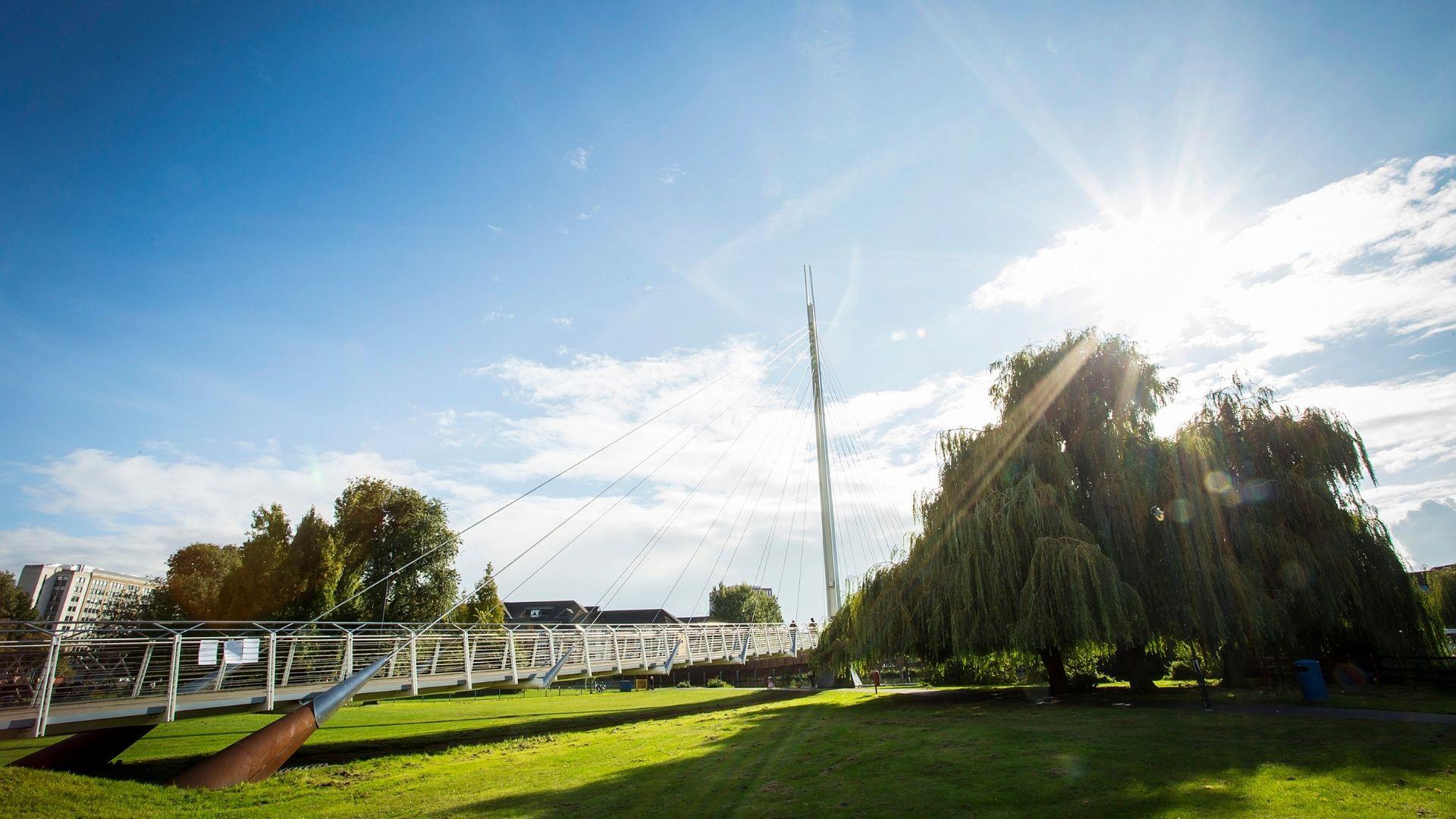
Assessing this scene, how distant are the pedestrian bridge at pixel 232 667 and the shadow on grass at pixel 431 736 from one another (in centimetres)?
137

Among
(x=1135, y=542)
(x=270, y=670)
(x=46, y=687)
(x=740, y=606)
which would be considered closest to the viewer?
(x=46, y=687)

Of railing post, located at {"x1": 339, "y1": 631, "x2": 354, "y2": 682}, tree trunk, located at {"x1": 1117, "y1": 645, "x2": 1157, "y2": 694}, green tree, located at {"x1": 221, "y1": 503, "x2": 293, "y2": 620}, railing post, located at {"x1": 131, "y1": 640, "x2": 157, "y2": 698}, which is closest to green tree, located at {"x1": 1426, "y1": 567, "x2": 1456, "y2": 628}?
tree trunk, located at {"x1": 1117, "y1": 645, "x2": 1157, "y2": 694}

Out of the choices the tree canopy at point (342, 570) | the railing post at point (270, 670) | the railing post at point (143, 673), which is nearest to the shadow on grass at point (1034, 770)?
the railing post at point (270, 670)

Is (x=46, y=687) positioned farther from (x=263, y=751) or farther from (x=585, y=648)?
(x=585, y=648)

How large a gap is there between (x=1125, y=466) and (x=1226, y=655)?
564cm

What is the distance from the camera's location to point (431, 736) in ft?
59.0

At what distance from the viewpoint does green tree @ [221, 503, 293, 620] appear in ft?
97.7

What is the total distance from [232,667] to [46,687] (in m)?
4.24

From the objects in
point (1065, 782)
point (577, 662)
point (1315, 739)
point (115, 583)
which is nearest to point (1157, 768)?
point (1065, 782)

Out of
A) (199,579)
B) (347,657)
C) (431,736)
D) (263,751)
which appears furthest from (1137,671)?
(199,579)

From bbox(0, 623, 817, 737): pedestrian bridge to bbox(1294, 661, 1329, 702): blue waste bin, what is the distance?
1701 cm

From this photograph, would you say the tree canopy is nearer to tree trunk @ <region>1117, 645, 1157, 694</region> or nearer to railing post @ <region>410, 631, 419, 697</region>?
railing post @ <region>410, 631, 419, 697</region>

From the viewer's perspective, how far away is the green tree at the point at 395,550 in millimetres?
32875

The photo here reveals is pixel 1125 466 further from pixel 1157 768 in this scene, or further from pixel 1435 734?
pixel 1157 768
